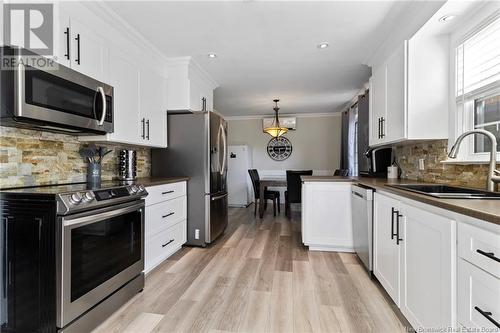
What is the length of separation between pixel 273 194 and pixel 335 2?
3699 mm

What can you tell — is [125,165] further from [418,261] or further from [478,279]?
[478,279]

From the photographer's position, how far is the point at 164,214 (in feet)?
8.70

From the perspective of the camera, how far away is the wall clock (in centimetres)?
670

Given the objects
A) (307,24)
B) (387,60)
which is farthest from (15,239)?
(387,60)

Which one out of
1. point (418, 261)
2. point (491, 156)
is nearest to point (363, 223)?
point (418, 261)

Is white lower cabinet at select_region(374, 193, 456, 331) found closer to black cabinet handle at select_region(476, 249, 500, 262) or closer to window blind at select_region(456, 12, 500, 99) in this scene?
black cabinet handle at select_region(476, 249, 500, 262)

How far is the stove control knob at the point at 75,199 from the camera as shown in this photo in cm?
140

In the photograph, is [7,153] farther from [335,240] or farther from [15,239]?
[335,240]

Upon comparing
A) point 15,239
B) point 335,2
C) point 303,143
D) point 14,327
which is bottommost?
point 14,327

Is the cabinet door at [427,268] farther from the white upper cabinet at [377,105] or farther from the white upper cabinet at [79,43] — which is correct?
the white upper cabinet at [79,43]

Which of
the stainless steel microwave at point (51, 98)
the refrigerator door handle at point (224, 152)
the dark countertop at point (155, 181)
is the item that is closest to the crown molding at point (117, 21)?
the stainless steel microwave at point (51, 98)

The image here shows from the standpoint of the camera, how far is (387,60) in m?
2.60

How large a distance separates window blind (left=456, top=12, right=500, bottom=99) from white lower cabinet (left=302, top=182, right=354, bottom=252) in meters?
1.38

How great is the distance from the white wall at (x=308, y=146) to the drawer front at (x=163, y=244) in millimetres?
3990
